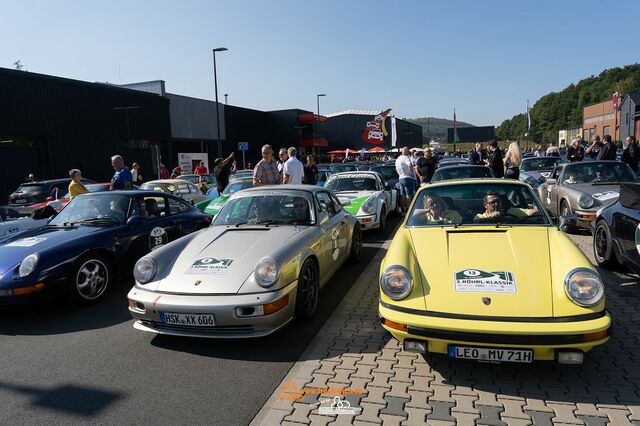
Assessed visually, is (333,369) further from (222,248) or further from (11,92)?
(11,92)

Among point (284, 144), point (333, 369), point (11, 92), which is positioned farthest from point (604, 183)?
point (284, 144)

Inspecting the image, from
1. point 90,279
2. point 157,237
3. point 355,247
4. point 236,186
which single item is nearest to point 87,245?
point 90,279

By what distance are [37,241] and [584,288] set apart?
564cm

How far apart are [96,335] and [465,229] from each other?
3.81m

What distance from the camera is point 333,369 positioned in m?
3.54

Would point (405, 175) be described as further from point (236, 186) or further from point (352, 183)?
point (236, 186)

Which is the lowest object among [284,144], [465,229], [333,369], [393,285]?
[333,369]

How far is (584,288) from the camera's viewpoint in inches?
123

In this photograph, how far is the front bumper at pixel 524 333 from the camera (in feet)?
9.57

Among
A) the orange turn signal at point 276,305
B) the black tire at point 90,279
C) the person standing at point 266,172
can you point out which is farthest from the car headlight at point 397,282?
the person standing at point 266,172

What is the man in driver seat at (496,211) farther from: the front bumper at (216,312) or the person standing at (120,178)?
the person standing at (120,178)

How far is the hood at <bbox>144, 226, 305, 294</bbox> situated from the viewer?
12.9ft

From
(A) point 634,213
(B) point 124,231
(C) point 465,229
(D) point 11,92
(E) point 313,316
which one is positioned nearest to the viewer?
(C) point 465,229

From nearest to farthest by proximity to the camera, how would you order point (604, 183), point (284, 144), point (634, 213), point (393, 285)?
point (393, 285) → point (634, 213) → point (604, 183) → point (284, 144)
